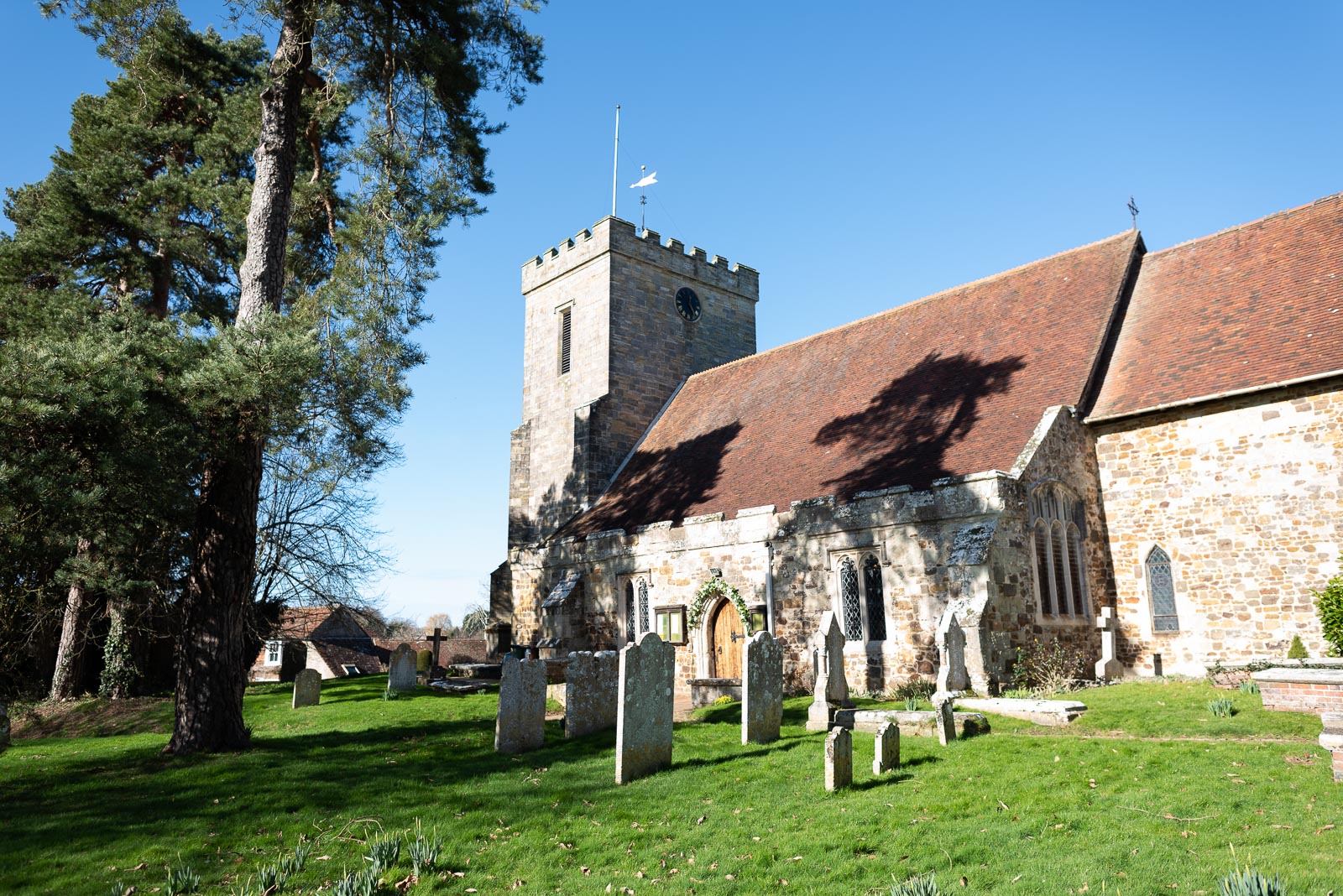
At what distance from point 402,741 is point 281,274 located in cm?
694

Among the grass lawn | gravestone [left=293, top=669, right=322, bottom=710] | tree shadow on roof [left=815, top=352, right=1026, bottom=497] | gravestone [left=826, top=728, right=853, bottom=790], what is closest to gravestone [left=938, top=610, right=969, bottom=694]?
the grass lawn

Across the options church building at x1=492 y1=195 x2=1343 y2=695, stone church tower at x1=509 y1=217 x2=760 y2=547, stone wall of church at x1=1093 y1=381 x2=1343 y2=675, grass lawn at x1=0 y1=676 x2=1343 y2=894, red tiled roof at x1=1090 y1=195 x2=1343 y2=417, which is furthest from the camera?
stone church tower at x1=509 y1=217 x2=760 y2=547

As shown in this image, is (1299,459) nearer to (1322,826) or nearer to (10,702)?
(1322,826)

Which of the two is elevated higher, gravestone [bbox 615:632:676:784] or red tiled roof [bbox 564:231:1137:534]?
red tiled roof [bbox 564:231:1137:534]

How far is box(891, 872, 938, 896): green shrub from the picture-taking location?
16.6 ft


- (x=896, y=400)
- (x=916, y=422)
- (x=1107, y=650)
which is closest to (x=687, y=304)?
(x=896, y=400)

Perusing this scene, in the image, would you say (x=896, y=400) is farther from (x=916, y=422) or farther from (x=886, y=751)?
(x=886, y=751)

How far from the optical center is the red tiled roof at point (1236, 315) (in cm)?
1402

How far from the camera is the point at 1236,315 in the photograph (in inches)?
610

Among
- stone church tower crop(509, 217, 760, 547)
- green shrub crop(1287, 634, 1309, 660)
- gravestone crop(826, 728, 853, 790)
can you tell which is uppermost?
stone church tower crop(509, 217, 760, 547)

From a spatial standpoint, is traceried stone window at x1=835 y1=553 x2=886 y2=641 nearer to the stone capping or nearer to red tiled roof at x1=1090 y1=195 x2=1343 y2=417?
red tiled roof at x1=1090 y1=195 x2=1343 y2=417

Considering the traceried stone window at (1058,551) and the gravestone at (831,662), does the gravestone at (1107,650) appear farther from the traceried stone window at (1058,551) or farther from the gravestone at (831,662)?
the gravestone at (831,662)

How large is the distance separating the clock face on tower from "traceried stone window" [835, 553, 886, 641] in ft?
46.2

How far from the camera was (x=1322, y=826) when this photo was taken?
580 centimetres
